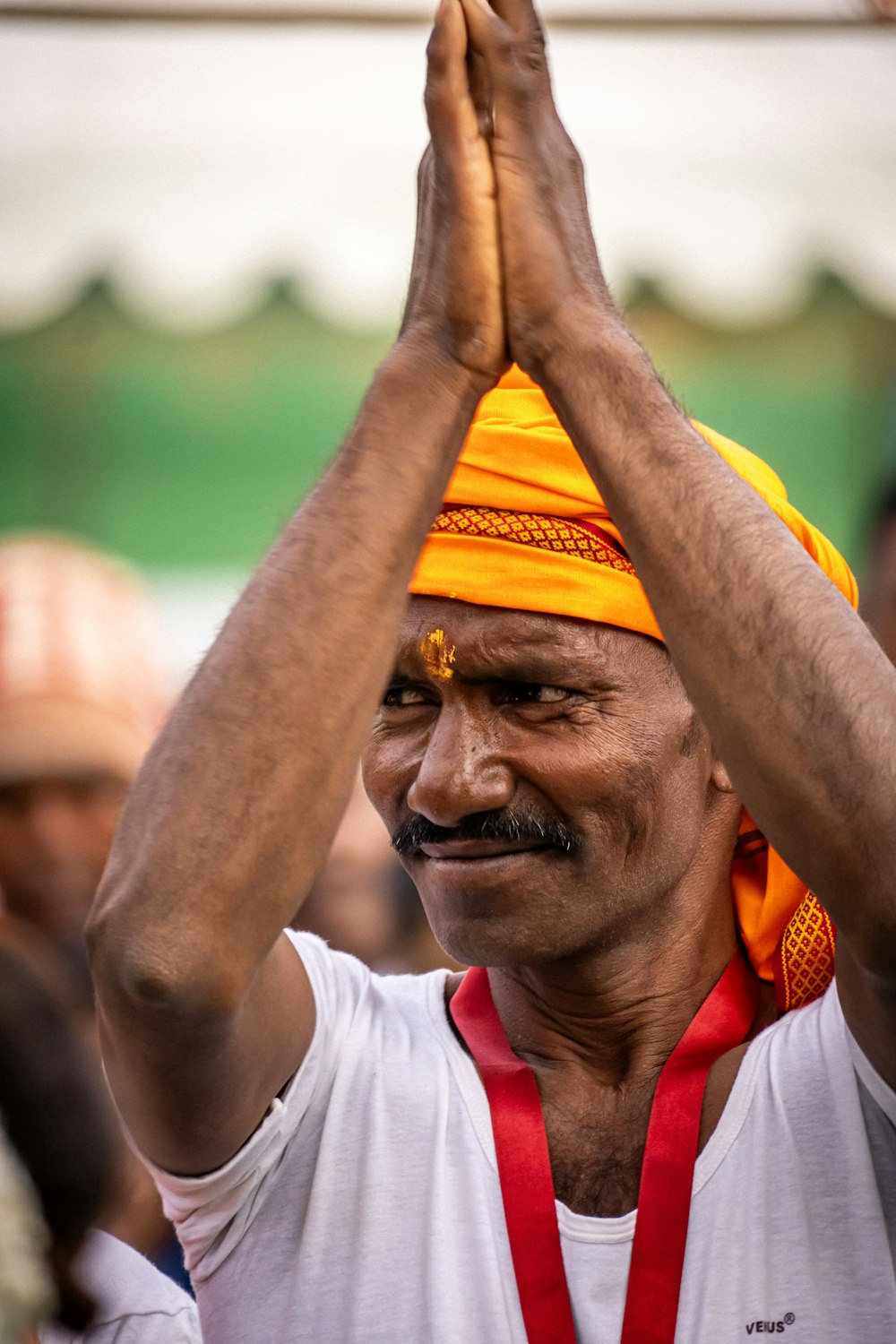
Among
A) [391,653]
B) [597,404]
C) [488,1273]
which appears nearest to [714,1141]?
[488,1273]

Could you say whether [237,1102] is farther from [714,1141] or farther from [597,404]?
[597,404]

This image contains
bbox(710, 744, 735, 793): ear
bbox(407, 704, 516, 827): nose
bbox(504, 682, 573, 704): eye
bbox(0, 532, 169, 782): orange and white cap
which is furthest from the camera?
bbox(0, 532, 169, 782): orange and white cap

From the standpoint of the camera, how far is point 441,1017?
9.36 ft

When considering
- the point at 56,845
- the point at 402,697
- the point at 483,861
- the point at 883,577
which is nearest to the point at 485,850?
the point at 483,861

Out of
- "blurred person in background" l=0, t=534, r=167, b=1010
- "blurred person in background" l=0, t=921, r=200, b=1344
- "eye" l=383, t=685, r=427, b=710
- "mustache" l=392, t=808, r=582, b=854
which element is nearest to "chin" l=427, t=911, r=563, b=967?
"mustache" l=392, t=808, r=582, b=854

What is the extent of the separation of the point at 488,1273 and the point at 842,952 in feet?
2.39

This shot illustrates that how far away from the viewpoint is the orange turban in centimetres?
272

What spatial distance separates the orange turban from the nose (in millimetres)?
209

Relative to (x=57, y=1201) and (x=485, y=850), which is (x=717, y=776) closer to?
(x=485, y=850)

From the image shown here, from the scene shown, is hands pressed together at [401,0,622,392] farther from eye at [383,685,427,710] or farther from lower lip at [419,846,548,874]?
lower lip at [419,846,548,874]

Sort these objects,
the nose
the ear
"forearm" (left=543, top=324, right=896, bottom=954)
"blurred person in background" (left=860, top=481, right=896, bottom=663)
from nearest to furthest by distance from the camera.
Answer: "forearm" (left=543, top=324, right=896, bottom=954)
the nose
the ear
"blurred person in background" (left=860, top=481, right=896, bottom=663)

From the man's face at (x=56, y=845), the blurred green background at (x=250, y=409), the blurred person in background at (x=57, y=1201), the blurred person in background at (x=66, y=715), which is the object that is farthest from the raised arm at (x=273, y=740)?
the blurred green background at (x=250, y=409)

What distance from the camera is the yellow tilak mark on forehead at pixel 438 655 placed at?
8.91 ft

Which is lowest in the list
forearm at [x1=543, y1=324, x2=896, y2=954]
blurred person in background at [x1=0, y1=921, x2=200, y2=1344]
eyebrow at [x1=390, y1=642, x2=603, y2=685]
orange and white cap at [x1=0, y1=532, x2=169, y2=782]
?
orange and white cap at [x1=0, y1=532, x2=169, y2=782]
